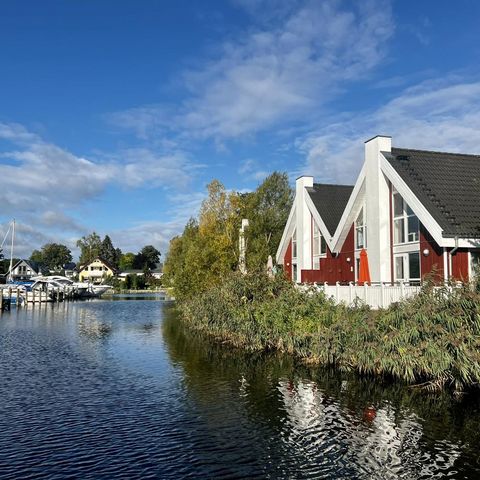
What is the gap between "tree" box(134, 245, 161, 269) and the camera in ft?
506

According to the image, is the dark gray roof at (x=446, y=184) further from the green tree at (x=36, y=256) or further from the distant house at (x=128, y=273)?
the green tree at (x=36, y=256)

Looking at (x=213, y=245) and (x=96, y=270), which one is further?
(x=96, y=270)

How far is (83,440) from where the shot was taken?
10078 millimetres

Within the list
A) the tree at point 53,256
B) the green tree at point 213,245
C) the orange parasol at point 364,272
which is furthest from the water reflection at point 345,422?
the tree at point 53,256

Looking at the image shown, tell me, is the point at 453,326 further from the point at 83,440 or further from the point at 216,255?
the point at 216,255

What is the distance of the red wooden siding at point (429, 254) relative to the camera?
22.3 metres

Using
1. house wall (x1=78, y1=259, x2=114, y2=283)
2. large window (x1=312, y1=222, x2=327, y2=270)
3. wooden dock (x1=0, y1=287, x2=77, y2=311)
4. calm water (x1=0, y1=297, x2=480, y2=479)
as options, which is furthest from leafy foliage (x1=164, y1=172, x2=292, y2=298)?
house wall (x1=78, y1=259, x2=114, y2=283)

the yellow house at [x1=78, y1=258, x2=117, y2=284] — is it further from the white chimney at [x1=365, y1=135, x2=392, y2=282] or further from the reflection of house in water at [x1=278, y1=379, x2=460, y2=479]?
the reflection of house in water at [x1=278, y1=379, x2=460, y2=479]

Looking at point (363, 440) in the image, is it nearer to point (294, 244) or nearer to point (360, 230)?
point (360, 230)

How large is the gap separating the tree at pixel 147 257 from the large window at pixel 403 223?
131 meters

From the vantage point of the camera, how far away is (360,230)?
2922 cm

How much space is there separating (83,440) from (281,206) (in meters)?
43.2

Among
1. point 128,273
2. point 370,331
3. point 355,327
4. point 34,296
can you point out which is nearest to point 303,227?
point 355,327

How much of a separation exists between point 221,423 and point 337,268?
21.2 metres
